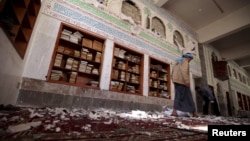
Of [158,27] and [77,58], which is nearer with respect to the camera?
[77,58]

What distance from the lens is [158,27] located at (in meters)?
6.41

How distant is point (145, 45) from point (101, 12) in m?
2.10

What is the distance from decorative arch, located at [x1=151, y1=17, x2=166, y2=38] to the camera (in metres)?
6.12

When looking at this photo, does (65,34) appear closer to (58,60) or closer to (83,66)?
(58,60)

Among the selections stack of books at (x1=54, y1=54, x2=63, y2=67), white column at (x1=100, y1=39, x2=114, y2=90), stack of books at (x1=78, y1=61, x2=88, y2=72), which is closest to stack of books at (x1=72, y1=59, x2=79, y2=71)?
stack of books at (x1=78, y1=61, x2=88, y2=72)

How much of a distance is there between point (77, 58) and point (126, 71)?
167cm

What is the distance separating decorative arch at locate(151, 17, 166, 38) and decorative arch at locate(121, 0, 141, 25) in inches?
34.4

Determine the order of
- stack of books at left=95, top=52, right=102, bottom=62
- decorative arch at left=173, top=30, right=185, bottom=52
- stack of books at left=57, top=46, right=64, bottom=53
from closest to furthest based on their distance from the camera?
stack of books at left=57, top=46, right=64, bottom=53, stack of books at left=95, top=52, right=102, bottom=62, decorative arch at left=173, top=30, right=185, bottom=52

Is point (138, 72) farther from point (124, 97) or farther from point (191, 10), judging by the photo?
point (191, 10)

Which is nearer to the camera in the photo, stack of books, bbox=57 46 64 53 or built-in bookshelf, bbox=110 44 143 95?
stack of books, bbox=57 46 64 53

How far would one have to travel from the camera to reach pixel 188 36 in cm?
805

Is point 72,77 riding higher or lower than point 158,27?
lower

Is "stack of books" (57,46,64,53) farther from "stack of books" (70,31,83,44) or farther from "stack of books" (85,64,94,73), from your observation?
"stack of books" (85,64,94,73)

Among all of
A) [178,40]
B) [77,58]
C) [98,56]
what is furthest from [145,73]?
[178,40]
